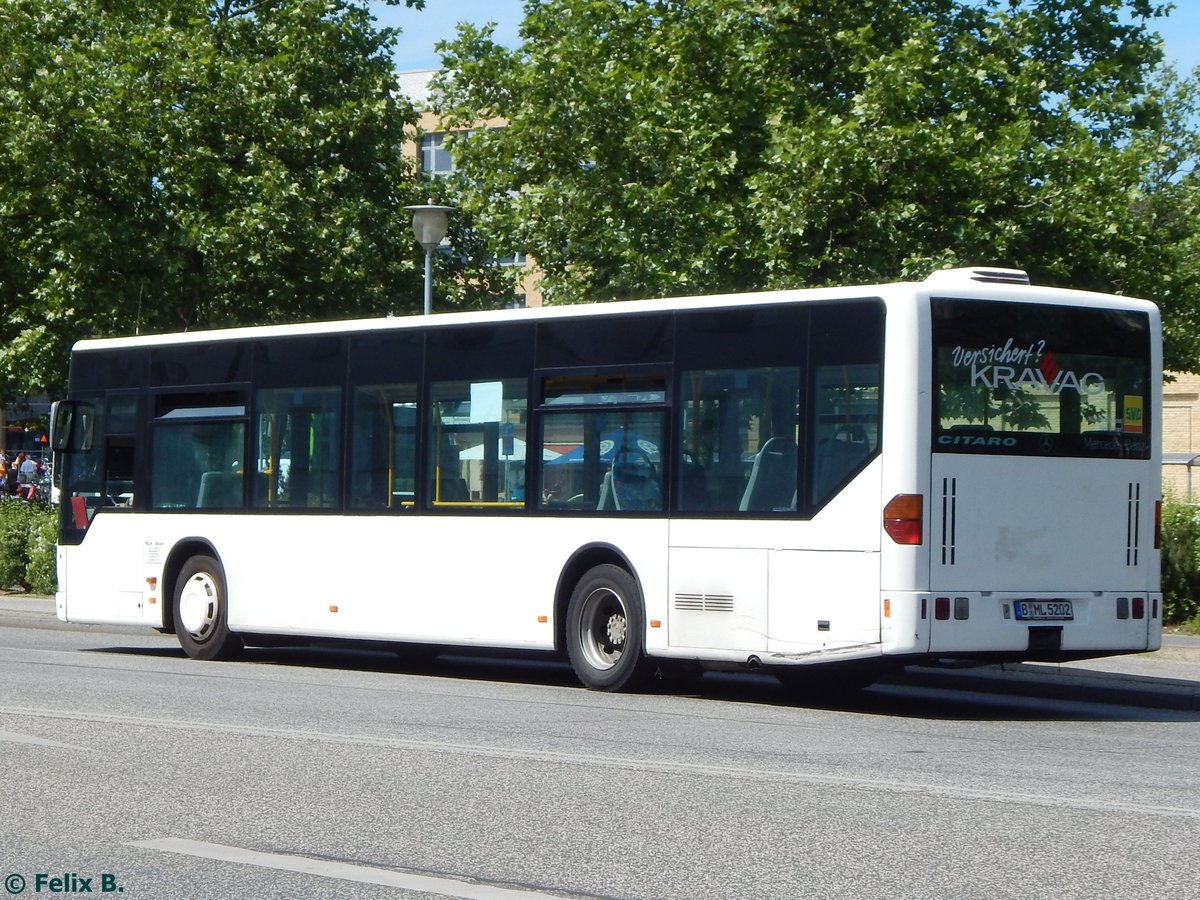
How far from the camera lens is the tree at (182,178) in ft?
103

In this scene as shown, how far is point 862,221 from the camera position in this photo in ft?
83.9

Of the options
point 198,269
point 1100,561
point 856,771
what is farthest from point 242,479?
point 198,269

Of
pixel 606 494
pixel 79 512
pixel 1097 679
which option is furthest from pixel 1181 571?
pixel 79 512

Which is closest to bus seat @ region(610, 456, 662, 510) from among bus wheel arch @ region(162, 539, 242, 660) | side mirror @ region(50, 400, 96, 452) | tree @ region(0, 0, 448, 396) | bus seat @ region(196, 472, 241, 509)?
bus seat @ region(196, 472, 241, 509)

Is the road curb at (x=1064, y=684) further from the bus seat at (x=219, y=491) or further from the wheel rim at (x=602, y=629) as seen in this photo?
the bus seat at (x=219, y=491)

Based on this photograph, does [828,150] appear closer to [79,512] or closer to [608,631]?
[79,512]

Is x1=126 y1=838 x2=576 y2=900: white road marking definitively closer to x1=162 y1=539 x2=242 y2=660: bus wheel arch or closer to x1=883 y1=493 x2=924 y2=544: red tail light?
x1=883 y1=493 x2=924 y2=544: red tail light

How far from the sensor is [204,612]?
1733 cm

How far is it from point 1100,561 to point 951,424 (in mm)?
1544

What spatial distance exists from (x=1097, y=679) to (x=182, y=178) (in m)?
21.4

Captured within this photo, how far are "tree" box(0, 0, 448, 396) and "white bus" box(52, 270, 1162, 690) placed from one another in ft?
49.3

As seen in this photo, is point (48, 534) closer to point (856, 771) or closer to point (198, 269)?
point (198, 269)

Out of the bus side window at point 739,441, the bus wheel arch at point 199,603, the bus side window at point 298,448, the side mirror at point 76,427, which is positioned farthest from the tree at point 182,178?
the bus side window at point 739,441

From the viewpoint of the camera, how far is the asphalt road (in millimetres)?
6469
